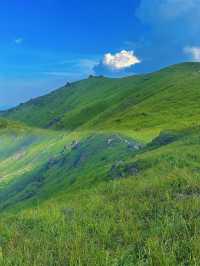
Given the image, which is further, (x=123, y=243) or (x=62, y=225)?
(x=62, y=225)

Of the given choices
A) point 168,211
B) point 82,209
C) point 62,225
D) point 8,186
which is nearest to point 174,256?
point 168,211

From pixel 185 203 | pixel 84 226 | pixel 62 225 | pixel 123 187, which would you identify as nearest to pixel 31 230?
pixel 62 225

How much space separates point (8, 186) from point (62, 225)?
293 feet

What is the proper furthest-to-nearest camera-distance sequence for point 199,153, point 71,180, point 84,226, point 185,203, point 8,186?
point 8,186, point 71,180, point 199,153, point 185,203, point 84,226

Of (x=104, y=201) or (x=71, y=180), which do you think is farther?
(x=71, y=180)

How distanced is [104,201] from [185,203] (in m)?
4.12

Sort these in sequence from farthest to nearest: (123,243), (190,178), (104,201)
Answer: (190,178)
(104,201)
(123,243)

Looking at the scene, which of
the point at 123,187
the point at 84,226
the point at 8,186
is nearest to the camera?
the point at 84,226

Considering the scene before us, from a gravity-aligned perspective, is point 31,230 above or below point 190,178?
below

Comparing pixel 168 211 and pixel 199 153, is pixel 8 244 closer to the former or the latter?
pixel 168 211

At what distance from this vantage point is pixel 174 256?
9.44 meters

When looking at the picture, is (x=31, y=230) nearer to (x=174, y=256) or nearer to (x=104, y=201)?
(x=104, y=201)

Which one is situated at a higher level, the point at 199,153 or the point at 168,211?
the point at 199,153

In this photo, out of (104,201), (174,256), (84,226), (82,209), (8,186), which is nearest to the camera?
(174,256)
